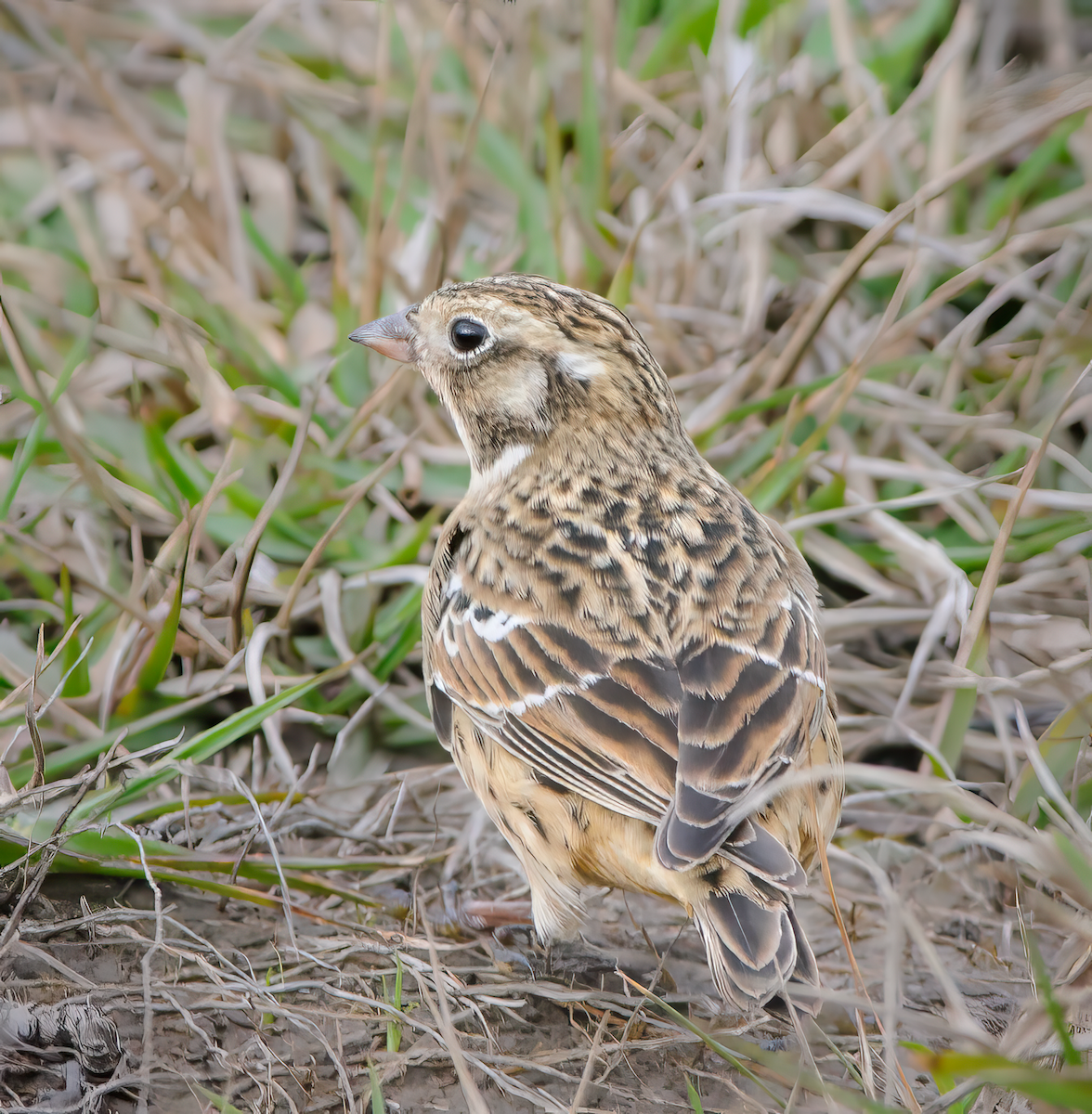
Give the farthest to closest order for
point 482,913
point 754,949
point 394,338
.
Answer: point 394,338
point 482,913
point 754,949

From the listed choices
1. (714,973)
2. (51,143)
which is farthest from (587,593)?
(51,143)

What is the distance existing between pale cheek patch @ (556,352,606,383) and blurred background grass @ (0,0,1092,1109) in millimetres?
963

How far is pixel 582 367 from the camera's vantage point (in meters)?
3.88

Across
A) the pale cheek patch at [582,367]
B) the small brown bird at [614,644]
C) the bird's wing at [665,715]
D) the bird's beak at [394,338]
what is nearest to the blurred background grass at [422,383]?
the bird's beak at [394,338]

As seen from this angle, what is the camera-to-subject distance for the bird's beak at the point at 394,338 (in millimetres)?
4227

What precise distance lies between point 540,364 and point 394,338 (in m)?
0.64

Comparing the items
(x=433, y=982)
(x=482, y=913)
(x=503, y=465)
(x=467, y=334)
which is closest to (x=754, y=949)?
(x=433, y=982)

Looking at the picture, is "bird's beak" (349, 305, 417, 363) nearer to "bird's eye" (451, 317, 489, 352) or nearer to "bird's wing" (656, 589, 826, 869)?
"bird's eye" (451, 317, 489, 352)

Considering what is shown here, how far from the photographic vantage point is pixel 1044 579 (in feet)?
15.1

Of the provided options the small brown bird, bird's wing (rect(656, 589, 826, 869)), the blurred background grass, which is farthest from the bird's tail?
the blurred background grass

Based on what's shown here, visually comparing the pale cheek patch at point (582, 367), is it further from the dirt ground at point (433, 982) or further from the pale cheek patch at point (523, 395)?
the dirt ground at point (433, 982)

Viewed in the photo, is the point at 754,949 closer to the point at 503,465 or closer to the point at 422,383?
the point at 503,465

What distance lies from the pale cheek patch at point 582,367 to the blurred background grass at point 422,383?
3.16 ft

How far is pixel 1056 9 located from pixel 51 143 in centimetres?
547
